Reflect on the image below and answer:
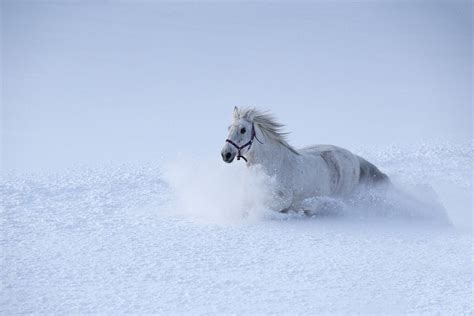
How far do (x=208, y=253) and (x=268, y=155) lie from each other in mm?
1880

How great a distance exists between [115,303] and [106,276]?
59cm

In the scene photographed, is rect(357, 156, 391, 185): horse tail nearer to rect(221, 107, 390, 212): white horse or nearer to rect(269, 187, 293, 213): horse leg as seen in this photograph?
rect(221, 107, 390, 212): white horse

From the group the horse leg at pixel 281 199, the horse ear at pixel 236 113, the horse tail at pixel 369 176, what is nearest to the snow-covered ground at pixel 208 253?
the horse leg at pixel 281 199

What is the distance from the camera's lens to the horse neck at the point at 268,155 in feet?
22.5

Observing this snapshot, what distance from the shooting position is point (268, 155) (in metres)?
6.90

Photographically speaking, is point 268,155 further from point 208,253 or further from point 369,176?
point 208,253

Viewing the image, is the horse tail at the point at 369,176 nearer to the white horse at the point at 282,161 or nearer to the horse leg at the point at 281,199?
the white horse at the point at 282,161

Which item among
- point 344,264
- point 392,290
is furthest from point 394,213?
point 392,290

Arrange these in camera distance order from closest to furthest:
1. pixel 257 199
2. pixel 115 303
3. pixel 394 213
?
pixel 115 303 → pixel 257 199 → pixel 394 213

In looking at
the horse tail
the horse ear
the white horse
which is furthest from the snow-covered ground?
the horse ear

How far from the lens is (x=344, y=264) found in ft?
17.0

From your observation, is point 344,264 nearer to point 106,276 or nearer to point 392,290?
point 392,290

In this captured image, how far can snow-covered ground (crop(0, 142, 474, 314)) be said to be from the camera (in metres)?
4.32

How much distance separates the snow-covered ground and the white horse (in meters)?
0.27
